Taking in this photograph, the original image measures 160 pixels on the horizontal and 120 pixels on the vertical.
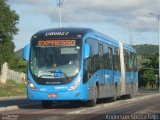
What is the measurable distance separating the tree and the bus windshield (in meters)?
42.4

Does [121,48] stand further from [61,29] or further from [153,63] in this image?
[153,63]

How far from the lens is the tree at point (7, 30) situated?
2633 inches

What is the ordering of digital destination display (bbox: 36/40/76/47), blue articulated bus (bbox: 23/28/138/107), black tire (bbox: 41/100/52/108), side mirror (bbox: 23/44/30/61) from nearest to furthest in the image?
blue articulated bus (bbox: 23/28/138/107)
digital destination display (bbox: 36/40/76/47)
side mirror (bbox: 23/44/30/61)
black tire (bbox: 41/100/52/108)

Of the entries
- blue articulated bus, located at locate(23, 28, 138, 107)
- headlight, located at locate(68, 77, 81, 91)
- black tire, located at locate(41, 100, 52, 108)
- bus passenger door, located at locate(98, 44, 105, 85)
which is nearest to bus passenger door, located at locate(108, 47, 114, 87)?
bus passenger door, located at locate(98, 44, 105, 85)

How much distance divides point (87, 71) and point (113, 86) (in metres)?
6.65

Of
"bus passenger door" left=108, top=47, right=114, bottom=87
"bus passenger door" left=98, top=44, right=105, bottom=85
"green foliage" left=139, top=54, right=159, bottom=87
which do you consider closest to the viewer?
"bus passenger door" left=98, top=44, right=105, bottom=85

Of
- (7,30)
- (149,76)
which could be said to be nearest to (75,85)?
(7,30)

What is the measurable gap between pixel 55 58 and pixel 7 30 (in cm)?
A: 4382

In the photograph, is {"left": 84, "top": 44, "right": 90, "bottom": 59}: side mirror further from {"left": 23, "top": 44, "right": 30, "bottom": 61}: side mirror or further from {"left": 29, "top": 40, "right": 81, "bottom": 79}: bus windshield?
{"left": 23, "top": 44, "right": 30, "bottom": 61}: side mirror

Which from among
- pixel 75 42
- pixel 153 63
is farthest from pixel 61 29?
pixel 153 63

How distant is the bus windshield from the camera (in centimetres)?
2425

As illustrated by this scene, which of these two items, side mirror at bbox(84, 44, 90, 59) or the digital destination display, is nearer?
side mirror at bbox(84, 44, 90, 59)

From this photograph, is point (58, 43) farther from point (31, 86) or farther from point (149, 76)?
point (149, 76)

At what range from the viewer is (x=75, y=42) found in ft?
81.4
